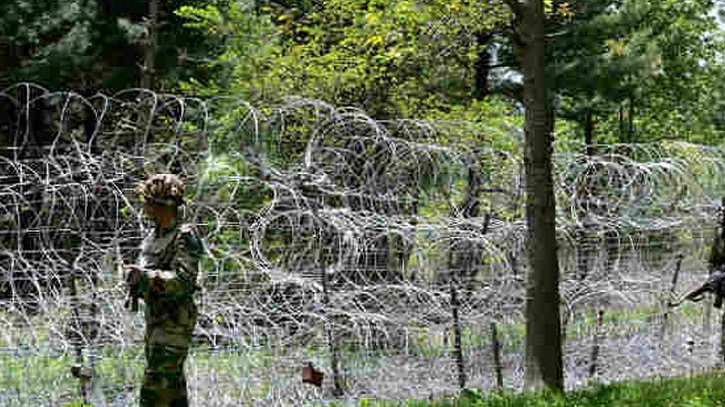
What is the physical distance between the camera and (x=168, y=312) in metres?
4.70

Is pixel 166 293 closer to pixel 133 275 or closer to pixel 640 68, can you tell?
pixel 133 275

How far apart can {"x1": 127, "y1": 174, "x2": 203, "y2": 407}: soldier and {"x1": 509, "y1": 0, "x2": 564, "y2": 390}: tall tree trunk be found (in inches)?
102

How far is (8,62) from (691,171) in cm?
1229

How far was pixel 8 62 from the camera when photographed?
622 inches

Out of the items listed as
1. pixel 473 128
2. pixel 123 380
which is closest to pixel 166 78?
pixel 473 128

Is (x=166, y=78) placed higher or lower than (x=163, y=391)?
higher

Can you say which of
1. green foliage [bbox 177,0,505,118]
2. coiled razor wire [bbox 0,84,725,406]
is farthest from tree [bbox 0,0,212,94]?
coiled razor wire [bbox 0,84,725,406]

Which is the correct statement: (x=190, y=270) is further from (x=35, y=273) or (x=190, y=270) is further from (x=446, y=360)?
(x=446, y=360)

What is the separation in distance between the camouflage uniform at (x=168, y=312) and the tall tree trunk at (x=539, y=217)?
2.60 meters

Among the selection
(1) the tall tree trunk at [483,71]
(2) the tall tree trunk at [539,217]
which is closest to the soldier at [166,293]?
(2) the tall tree trunk at [539,217]

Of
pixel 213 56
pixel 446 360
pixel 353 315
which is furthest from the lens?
pixel 213 56

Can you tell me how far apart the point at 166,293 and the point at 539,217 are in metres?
2.83

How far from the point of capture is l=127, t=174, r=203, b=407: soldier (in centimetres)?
461

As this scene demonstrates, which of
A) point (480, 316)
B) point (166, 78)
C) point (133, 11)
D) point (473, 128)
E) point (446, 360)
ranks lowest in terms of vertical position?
point (446, 360)
